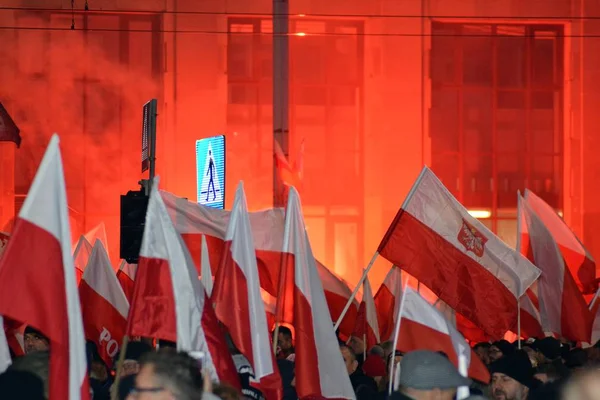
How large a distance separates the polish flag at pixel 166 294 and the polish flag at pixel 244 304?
60 cm

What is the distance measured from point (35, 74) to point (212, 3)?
3.41 m

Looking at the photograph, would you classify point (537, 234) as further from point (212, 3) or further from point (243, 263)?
point (212, 3)

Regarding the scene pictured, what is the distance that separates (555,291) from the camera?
1301cm

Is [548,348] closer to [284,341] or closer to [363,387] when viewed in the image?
[284,341]

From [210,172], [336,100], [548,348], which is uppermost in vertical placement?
[336,100]

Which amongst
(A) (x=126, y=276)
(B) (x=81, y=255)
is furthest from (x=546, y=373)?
(B) (x=81, y=255)

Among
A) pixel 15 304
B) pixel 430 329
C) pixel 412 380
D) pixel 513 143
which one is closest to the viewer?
pixel 412 380

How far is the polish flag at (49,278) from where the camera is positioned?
586 centimetres

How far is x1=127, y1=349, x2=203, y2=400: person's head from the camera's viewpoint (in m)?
4.98

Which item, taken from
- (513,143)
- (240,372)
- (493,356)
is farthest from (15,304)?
(513,143)

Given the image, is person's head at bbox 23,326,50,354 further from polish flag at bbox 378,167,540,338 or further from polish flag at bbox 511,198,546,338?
polish flag at bbox 511,198,546,338

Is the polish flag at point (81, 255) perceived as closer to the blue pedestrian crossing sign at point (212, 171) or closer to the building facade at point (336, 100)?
the blue pedestrian crossing sign at point (212, 171)

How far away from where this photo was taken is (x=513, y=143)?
76.1 ft

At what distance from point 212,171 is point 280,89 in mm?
2961
